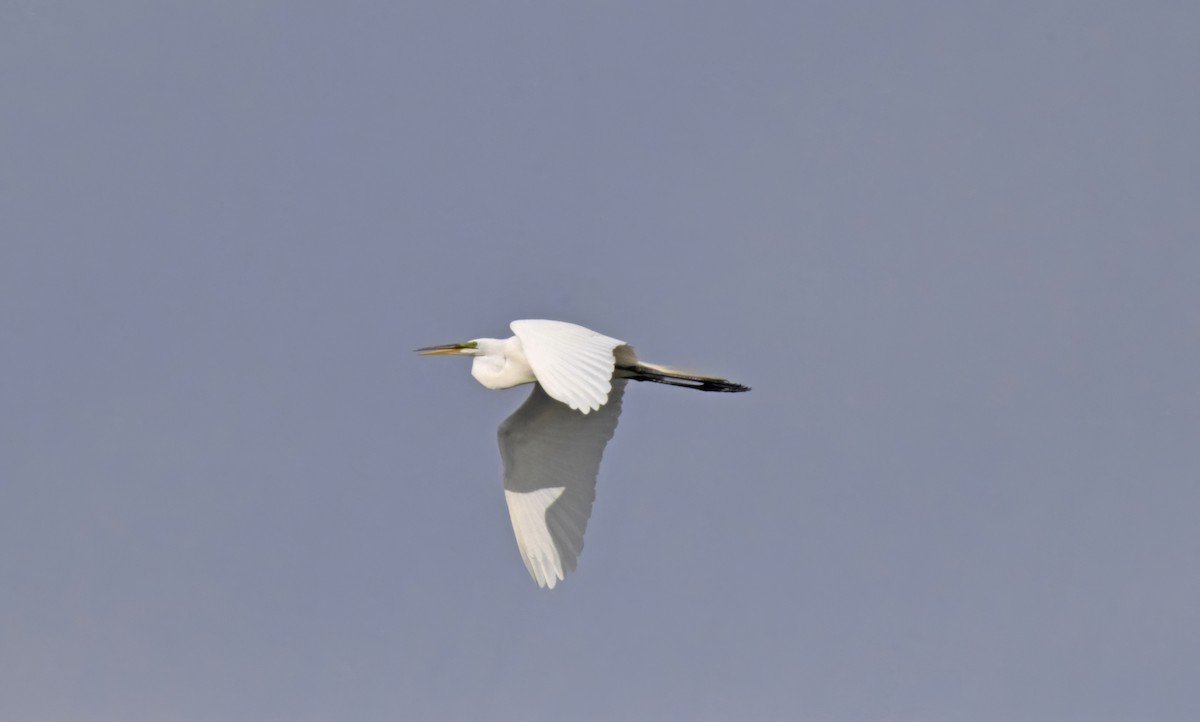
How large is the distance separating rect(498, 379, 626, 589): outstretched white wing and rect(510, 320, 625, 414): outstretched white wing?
43.2 inches

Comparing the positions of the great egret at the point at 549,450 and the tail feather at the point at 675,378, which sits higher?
the tail feather at the point at 675,378

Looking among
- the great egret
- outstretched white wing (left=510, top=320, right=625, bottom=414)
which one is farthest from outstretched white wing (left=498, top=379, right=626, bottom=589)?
outstretched white wing (left=510, top=320, right=625, bottom=414)

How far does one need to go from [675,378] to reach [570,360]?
2.10 meters

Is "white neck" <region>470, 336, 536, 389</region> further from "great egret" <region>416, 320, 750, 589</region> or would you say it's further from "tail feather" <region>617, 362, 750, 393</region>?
"tail feather" <region>617, 362, 750, 393</region>

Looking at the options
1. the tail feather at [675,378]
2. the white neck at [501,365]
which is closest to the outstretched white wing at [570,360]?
the white neck at [501,365]

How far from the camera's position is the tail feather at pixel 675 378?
10.7m

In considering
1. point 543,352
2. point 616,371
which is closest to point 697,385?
point 616,371

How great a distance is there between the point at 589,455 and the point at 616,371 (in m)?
0.63

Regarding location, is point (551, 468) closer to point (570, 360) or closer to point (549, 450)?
point (549, 450)

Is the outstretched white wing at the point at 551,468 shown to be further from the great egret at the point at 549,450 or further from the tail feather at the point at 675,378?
the tail feather at the point at 675,378

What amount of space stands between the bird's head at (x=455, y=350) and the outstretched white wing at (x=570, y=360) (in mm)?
1233

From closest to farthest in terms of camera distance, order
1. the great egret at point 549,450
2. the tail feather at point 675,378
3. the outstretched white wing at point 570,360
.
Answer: the outstretched white wing at point 570,360, the great egret at point 549,450, the tail feather at point 675,378

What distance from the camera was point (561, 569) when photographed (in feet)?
34.4

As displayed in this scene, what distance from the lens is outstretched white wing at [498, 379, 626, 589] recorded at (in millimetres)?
10625
